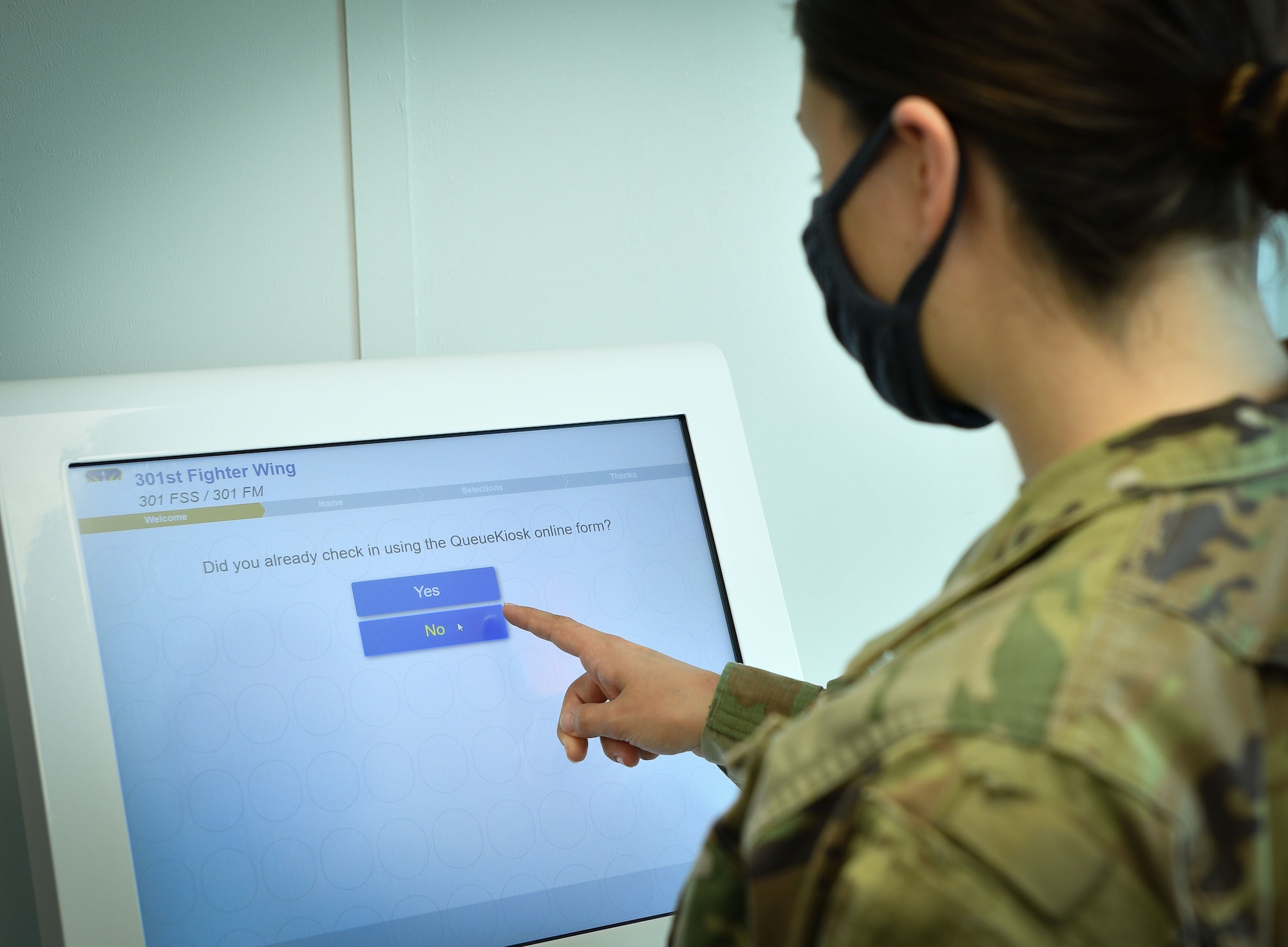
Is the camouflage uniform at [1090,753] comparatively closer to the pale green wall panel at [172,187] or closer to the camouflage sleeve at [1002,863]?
the camouflage sleeve at [1002,863]

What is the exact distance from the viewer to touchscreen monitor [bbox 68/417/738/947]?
0.82 meters

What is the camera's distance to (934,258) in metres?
0.57

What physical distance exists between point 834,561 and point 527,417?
543 millimetres

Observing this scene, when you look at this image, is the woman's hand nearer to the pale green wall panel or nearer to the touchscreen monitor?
the touchscreen monitor

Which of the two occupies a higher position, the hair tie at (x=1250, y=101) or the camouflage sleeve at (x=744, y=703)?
the hair tie at (x=1250, y=101)

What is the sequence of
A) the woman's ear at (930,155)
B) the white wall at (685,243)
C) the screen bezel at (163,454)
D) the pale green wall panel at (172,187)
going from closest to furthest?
the woman's ear at (930,155)
the screen bezel at (163,454)
the pale green wall panel at (172,187)
the white wall at (685,243)

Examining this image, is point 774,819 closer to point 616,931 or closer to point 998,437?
point 616,931

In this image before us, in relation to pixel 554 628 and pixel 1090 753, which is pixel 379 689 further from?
pixel 1090 753

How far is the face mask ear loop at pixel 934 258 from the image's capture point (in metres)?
0.53

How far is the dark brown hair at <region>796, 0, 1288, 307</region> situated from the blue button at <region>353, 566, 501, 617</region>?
0.57 meters

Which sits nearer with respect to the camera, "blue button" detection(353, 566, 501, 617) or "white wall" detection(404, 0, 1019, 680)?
"blue button" detection(353, 566, 501, 617)

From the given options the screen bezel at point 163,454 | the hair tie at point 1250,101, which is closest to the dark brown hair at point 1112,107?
the hair tie at point 1250,101

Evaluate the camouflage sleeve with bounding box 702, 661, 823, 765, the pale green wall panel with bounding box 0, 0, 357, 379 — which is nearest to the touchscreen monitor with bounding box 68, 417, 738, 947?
the camouflage sleeve with bounding box 702, 661, 823, 765

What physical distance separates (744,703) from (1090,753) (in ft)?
1.51
